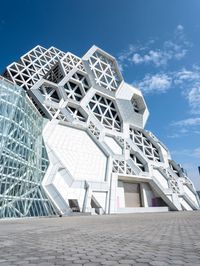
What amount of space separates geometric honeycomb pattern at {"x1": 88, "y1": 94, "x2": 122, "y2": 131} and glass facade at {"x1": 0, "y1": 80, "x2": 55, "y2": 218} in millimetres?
16990

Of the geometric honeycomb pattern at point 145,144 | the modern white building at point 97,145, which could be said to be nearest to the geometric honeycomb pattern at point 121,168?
the modern white building at point 97,145

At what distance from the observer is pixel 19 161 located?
1828cm

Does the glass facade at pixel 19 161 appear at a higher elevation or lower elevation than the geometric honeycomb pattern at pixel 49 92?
lower

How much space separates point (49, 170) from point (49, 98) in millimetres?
13749

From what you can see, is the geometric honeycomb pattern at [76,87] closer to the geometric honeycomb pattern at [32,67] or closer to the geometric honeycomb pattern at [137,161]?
the geometric honeycomb pattern at [32,67]

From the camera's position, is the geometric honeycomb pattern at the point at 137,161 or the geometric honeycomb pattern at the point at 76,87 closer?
the geometric honeycomb pattern at the point at 137,161

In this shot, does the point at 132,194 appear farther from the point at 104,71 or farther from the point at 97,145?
the point at 104,71

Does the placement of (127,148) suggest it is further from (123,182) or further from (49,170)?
(49,170)

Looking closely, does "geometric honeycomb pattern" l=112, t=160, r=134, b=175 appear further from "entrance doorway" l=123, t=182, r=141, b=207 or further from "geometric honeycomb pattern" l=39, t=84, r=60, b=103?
"geometric honeycomb pattern" l=39, t=84, r=60, b=103

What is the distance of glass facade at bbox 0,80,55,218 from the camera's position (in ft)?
52.9

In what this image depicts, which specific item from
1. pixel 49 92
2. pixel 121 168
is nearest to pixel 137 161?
pixel 121 168

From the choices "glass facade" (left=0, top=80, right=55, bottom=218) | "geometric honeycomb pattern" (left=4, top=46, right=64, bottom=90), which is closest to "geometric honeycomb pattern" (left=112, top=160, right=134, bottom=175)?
"glass facade" (left=0, top=80, right=55, bottom=218)

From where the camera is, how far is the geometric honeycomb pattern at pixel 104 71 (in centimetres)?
4210

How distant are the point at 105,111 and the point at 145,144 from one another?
381 inches
